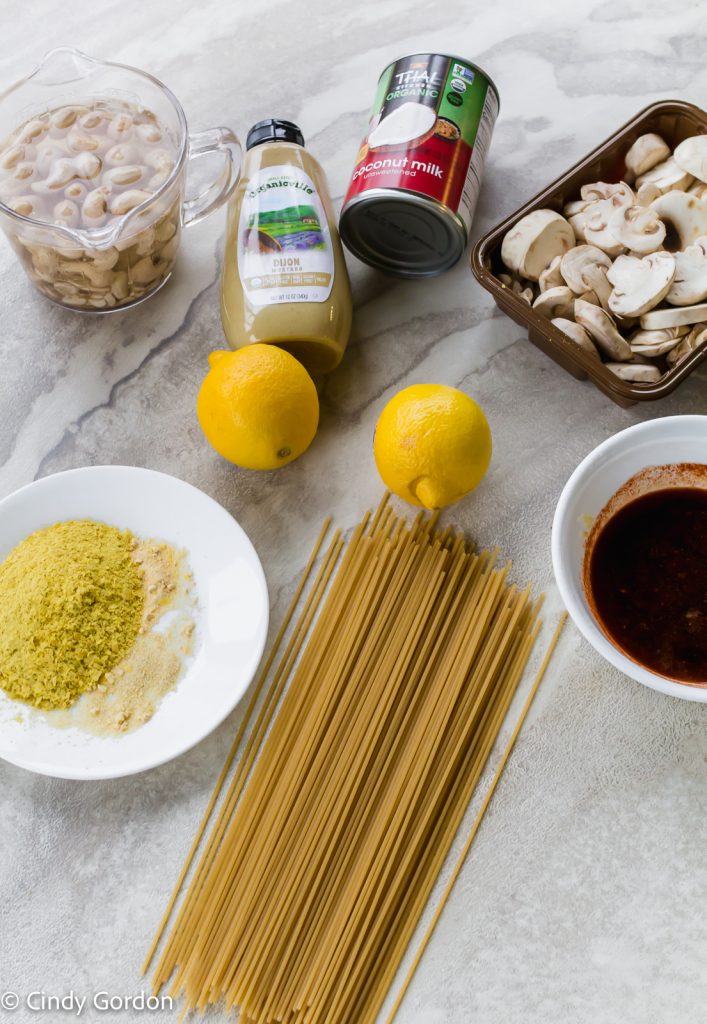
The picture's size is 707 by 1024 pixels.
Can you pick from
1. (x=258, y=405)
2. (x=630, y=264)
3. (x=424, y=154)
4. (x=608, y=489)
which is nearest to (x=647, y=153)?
(x=630, y=264)

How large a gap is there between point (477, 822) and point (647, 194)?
720mm

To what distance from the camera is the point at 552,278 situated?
3.29 ft

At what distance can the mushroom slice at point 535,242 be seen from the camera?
1.00 meters

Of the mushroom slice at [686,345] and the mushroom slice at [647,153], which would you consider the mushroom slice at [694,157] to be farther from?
the mushroom slice at [686,345]

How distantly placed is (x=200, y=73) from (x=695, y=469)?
0.84 metres

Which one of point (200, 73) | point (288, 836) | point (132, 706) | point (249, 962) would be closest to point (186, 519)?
point (132, 706)

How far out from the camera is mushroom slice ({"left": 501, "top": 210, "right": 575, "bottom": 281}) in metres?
1.00

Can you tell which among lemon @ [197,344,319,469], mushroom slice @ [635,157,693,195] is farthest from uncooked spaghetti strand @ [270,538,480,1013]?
mushroom slice @ [635,157,693,195]

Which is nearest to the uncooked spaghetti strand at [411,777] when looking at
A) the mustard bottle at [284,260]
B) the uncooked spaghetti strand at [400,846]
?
the uncooked spaghetti strand at [400,846]

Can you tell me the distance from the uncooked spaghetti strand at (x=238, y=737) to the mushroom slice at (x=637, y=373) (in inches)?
14.4

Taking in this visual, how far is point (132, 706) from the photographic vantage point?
3.24ft

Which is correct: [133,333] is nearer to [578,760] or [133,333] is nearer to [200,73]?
[200,73]

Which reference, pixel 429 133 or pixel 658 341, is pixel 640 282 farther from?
pixel 429 133

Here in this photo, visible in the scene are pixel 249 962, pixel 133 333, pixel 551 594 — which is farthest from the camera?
pixel 133 333
